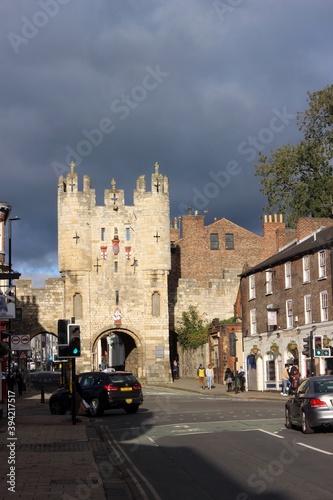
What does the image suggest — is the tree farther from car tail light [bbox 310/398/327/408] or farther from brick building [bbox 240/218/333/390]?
car tail light [bbox 310/398/327/408]

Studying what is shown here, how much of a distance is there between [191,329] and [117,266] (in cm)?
864

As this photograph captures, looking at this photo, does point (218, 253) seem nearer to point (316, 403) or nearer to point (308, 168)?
point (308, 168)

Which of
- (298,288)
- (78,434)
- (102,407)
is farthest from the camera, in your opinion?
(298,288)

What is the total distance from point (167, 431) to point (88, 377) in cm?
964

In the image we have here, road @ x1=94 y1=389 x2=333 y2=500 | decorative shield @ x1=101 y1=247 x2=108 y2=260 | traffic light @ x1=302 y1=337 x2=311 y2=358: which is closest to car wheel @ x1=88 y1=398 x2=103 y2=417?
road @ x1=94 y1=389 x2=333 y2=500

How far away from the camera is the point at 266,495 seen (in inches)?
475

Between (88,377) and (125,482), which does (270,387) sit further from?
(125,482)

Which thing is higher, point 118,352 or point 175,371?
point 118,352

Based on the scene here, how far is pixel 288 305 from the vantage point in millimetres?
50344

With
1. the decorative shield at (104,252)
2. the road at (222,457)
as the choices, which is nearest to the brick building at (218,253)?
the decorative shield at (104,252)

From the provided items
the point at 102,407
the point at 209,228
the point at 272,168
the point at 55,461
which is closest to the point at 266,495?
the point at 55,461

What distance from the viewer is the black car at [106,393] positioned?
30781 millimetres

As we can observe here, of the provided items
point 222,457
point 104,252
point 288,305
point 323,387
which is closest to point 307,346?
point 288,305

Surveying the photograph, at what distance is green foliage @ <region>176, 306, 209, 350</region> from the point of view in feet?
228
